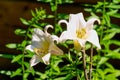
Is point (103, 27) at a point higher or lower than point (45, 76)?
higher

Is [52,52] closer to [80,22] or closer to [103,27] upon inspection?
[80,22]

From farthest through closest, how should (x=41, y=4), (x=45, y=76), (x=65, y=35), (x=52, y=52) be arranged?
(x=41, y=4) < (x=45, y=76) < (x=52, y=52) < (x=65, y=35)

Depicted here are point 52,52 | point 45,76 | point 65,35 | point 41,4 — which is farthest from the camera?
point 41,4

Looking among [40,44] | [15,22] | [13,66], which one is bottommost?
[13,66]

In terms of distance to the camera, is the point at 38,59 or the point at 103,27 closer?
the point at 38,59

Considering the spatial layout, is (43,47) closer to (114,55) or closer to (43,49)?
(43,49)

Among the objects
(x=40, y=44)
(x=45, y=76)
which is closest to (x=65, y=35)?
(x=40, y=44)
